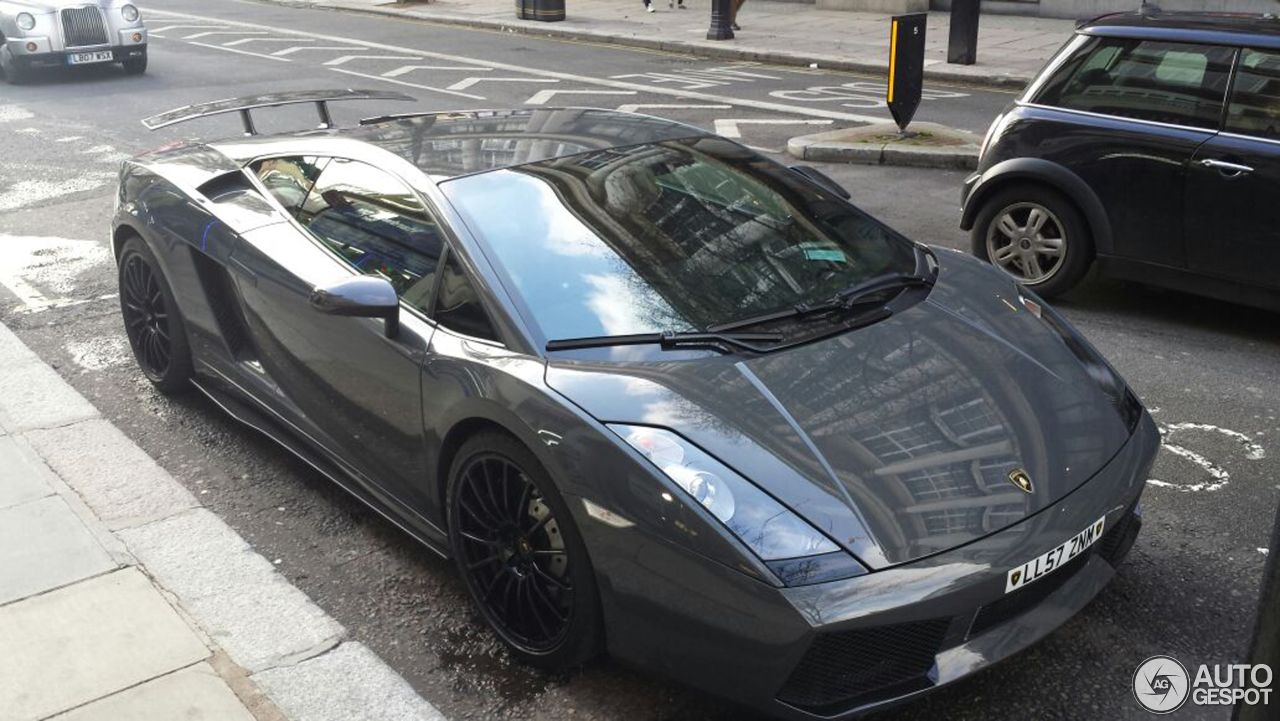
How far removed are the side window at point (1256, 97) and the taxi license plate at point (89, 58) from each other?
14670mm

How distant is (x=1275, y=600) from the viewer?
2119 mm

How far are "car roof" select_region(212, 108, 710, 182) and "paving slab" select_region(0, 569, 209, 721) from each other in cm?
165

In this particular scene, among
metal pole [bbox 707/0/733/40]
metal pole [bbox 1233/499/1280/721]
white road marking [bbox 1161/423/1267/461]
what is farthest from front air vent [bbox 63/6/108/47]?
metal pole [bbox 1233/499/1280/721]

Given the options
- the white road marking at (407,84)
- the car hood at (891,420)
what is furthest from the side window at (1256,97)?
the white road marking at (407,84)

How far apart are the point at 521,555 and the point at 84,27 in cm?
1565

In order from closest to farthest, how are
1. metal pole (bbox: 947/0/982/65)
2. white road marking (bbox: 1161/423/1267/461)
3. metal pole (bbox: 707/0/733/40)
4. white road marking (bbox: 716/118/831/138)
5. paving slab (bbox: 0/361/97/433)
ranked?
white road marking (bbox: 1161/423/1267/461)
paving slab (bbox: 0/361/97/433)
white road marking (bbox: 716/118/831/138)
metal pole (bbox: 947/0/982/65)
metal pole (bbox: 707/0/733/40)

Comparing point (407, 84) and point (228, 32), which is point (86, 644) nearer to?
point (407, 84)

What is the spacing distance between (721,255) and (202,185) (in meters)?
2.38

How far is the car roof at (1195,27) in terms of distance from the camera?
6156mm

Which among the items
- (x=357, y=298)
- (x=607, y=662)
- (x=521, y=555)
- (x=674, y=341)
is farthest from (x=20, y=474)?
(x=674, y=341)

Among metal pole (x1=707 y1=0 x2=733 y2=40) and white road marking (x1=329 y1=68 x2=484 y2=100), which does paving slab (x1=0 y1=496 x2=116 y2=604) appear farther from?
metal pole (x1=707 y1=0 x2=733 y2=40)

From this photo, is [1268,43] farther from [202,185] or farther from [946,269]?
[202,185]

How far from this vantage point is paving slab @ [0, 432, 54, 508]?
15.6 feet

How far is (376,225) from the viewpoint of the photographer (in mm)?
4316
